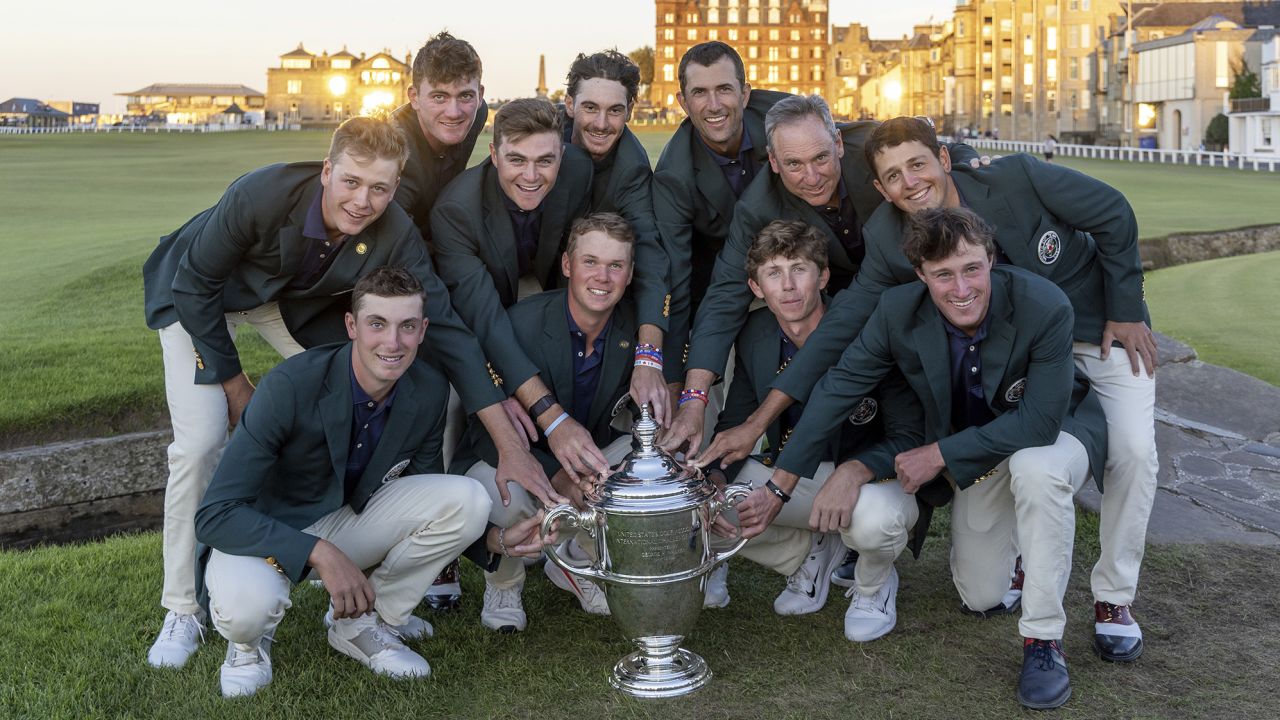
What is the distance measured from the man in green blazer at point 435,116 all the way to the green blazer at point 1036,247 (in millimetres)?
1792

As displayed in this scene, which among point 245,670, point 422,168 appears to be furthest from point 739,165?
point 245,670

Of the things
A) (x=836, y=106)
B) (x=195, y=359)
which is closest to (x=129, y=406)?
(x=195, y=359)

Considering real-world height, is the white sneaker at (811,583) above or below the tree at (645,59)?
below

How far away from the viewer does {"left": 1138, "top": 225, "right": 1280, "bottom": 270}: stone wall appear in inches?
590

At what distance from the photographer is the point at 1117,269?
4609mm

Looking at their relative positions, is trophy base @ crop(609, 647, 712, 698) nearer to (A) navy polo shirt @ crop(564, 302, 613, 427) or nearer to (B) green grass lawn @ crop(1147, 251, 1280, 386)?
(A) navy polo shirt @ crop(564, 302, 613, 427)

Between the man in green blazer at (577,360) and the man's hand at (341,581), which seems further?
the man in green blazer at (577,360)

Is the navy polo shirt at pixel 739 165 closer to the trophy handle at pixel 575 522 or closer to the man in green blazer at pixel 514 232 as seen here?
the man in green blazer at pixel 514 232

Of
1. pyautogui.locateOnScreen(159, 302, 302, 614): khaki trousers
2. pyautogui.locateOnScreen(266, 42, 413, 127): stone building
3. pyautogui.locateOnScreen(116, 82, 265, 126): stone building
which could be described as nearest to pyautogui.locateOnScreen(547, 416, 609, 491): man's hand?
pyautogui.locateOnScreen(159, 302, 302, 614): khaki trousers

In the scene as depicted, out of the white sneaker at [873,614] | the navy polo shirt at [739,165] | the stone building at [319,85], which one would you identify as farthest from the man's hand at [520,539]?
the stone building at [319,85]

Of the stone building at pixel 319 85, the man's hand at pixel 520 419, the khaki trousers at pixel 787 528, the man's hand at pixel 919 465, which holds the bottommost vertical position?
the khaki trousers at pixel 787 528

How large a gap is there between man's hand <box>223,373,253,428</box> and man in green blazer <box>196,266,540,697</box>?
49 centimetres

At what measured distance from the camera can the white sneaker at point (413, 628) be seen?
4.56 m

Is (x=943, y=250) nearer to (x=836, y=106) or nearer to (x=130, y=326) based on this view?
(x=130, y=326)
